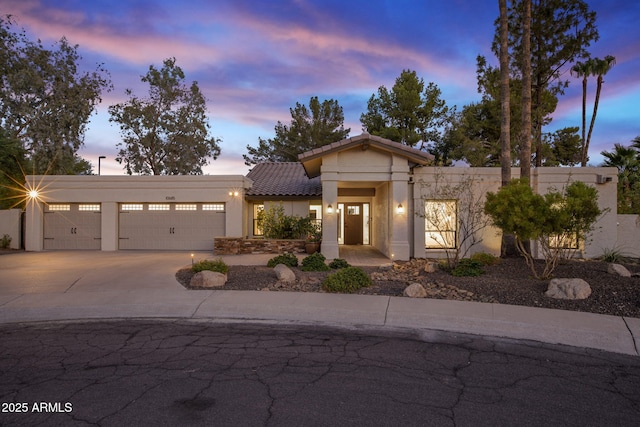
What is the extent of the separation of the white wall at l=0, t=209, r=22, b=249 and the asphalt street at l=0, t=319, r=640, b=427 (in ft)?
48.8

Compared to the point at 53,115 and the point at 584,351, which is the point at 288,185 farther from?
the point at 584,351

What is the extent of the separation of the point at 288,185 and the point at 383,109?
38.3ft

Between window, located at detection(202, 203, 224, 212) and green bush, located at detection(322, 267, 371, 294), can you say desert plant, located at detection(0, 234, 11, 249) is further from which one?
green bush, located at detection(322, 267, 371, 294)

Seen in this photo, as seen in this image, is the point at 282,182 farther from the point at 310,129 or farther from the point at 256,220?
the point at 310,129

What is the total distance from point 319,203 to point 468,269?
11.5m

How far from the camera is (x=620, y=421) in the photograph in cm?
384

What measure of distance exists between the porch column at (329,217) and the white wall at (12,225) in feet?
46.8

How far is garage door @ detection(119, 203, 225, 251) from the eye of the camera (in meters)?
18.8

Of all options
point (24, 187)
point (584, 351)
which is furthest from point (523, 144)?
point (24, 187)

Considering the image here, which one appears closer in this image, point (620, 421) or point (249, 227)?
point (620, 421)

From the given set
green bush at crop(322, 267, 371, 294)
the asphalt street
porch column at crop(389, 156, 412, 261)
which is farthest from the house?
the asphalt street

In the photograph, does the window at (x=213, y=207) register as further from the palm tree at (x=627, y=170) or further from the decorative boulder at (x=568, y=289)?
the palm tree at (x=627, y=170)

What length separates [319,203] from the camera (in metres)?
21.5

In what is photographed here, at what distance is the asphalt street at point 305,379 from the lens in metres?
3.90
